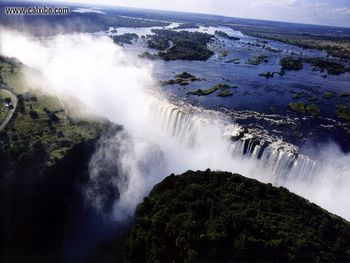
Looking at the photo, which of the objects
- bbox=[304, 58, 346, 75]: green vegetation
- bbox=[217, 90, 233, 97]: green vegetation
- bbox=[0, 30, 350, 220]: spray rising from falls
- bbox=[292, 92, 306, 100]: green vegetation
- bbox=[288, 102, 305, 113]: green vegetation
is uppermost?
bbox=[304, 58, 346, 75]: green vegetation

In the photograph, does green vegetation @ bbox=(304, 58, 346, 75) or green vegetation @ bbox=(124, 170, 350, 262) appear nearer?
green vegetation @ bbox=(124, 170, 350, 262)

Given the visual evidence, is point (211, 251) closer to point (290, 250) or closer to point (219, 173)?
point (290, 250)

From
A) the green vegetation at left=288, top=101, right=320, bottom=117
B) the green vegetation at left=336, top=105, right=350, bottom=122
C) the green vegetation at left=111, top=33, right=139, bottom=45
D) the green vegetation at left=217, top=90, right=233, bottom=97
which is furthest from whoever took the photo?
the green vegetation at left=111, top=33, right=139, bottom=45

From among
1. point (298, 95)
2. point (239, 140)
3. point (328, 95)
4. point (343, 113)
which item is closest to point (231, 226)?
point (239, 140)

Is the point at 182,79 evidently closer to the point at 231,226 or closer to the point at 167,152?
the point at 167,152

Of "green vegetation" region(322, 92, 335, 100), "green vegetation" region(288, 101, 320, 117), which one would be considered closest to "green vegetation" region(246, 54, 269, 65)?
"green vegetation" region(322, 92, 335, 100)

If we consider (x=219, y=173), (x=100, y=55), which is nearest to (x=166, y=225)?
(x=219, y=173)

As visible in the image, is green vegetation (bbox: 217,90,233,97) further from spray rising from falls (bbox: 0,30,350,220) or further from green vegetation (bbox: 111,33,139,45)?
green vegetation (bbox: 111,33,139,45)
